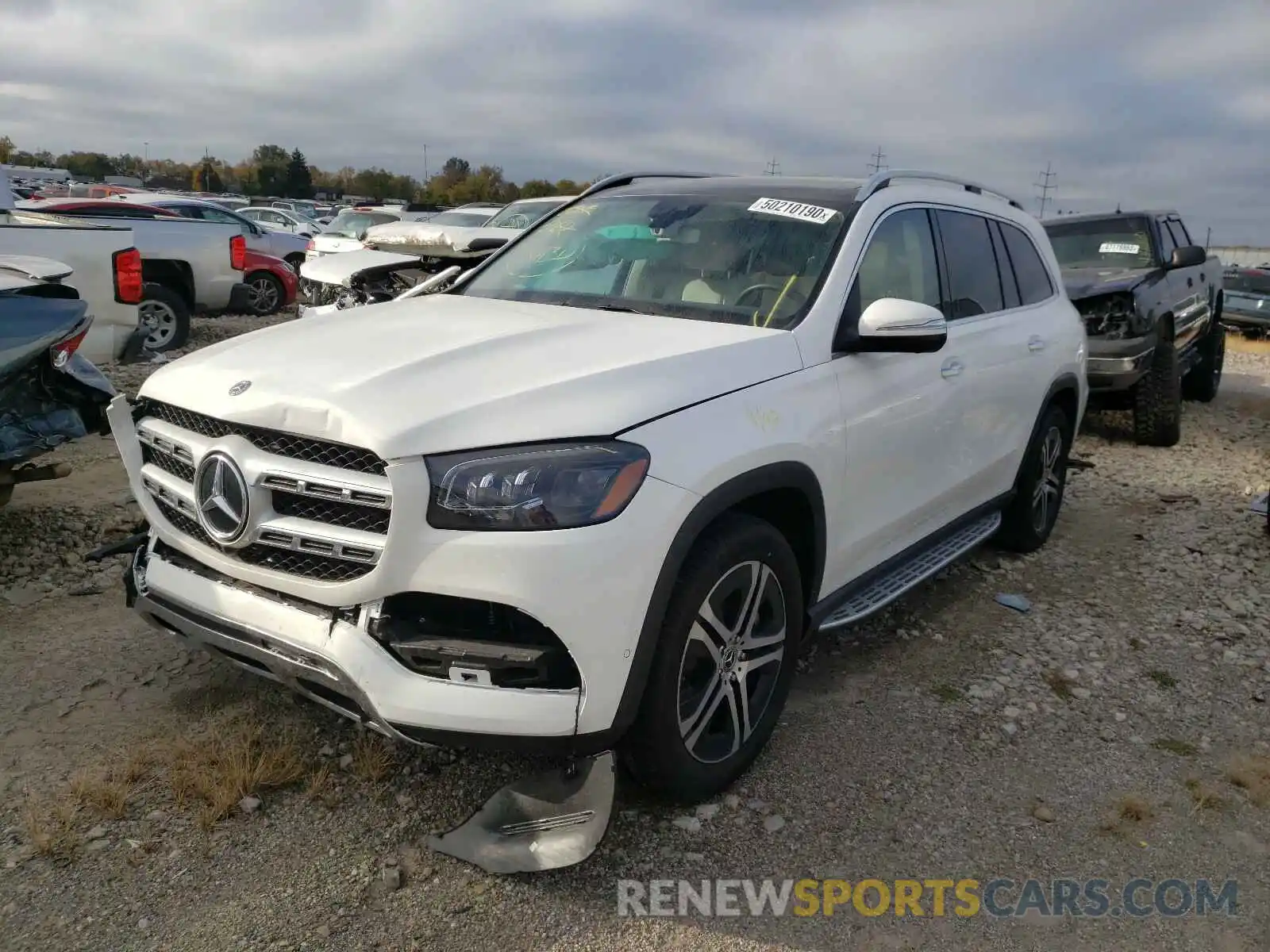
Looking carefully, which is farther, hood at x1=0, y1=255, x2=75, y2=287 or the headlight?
hood at x1=0, y1=255, x2=75, y2=287

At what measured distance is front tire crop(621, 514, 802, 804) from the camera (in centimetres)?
258

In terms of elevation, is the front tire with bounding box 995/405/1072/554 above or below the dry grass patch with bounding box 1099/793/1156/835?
above

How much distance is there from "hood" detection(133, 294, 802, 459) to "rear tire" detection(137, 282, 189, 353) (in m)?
7.39

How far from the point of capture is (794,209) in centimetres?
359

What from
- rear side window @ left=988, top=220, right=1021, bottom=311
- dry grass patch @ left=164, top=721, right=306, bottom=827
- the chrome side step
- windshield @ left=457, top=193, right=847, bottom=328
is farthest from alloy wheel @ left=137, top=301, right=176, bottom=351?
the chrome side step

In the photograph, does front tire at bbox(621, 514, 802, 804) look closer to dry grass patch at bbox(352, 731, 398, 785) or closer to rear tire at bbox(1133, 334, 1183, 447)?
dry grass patch at bbox(352, 731, 398, 785)

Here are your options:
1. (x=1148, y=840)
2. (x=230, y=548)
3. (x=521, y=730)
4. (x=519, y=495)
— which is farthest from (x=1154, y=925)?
(x=230, y=548)

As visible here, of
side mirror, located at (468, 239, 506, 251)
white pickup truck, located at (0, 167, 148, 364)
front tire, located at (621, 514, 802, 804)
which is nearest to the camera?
front tire, located at (621, 514, 802, 804)

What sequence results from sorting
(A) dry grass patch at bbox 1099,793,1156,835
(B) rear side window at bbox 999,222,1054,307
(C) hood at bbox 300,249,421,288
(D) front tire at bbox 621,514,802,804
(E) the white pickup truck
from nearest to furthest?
(D) front tire at bbox 621,514,802,804, (A) dry grass patch at bbox 1099,793,1156,835, (B) rear side window at bbox 999,222,1054,307, (E) the white pickup truck, (C) hood at bbox 300,249,421,288

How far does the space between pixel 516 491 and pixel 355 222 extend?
16416 millimetres

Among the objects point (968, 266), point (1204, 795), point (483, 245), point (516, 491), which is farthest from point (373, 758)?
point (483, 245)

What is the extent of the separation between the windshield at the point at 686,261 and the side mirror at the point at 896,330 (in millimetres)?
194


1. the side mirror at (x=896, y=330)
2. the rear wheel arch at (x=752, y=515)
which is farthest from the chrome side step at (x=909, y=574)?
the side mirror at (x=896, y=330)

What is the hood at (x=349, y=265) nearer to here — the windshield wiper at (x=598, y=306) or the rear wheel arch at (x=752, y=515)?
the windshield wiper at (x=598, y=306)
